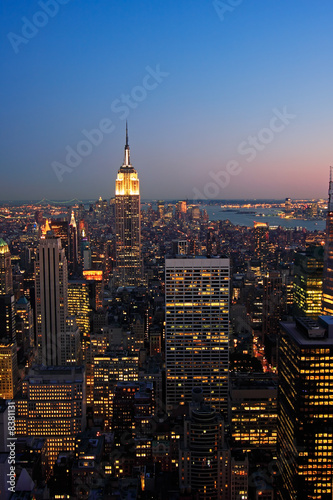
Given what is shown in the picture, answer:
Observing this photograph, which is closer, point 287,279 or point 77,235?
point 287,279

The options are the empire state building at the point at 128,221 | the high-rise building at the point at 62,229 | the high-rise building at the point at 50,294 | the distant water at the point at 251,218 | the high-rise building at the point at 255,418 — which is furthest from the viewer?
the empire state building at the point at 128,221

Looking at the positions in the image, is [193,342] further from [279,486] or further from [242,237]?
[242,237]

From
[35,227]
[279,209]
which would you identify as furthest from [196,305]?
A: [279,209]

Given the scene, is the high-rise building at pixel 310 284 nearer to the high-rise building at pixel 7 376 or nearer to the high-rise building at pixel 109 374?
the high-rise building at pixel 109 374

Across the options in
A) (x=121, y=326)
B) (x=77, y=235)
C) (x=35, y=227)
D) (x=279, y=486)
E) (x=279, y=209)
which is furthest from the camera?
(x=279, y=209)

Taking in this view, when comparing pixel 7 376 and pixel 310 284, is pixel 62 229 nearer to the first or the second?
pixel 7 376

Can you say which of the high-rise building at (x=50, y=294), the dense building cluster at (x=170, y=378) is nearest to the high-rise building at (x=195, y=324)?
the dense building cluster at (x=170, y=378)
